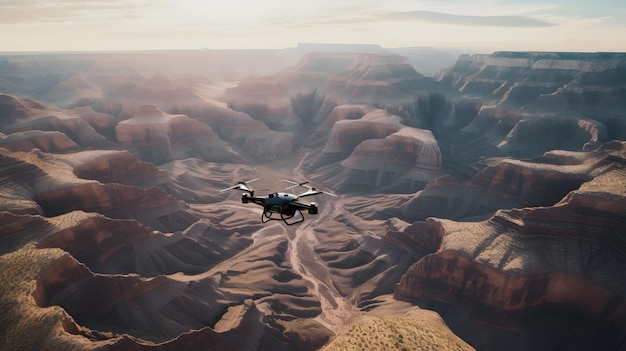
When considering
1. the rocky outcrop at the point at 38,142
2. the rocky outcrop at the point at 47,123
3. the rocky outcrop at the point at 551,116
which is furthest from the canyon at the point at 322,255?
the rocky outcrop at the point at 551,116

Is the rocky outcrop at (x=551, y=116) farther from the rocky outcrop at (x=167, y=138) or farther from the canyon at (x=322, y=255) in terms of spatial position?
the rocky outcrop at (x=167, y=138)

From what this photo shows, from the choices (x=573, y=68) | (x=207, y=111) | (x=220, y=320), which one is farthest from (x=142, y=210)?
(x=573, y=68)

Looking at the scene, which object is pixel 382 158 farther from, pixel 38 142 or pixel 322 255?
pixel 38 142

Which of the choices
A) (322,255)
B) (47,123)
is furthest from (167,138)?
(322,255)

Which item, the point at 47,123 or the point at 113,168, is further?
the point at 47,123

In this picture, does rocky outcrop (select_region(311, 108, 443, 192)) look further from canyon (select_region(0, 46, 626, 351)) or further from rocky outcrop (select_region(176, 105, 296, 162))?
rocky outcrop (select_region(176, 105, 296, 162))

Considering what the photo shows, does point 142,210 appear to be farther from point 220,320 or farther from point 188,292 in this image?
point 220,320
